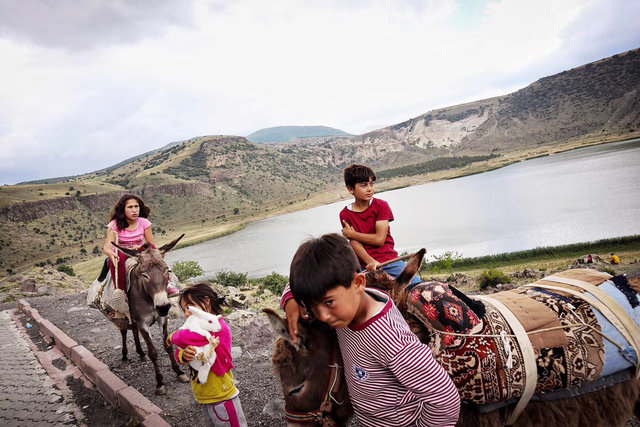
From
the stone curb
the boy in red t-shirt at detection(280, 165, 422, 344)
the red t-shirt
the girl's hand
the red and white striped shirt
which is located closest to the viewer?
the red and white striped shirt

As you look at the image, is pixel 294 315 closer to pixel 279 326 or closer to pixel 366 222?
pixel 279 326

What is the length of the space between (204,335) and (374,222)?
6.96 feet

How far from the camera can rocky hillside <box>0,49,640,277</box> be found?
56.9 m

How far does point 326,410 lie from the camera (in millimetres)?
1608

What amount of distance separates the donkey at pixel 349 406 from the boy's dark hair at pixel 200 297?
1615 millimetres

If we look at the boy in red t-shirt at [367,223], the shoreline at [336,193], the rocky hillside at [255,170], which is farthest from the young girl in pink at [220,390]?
the shoreline at [336,193]

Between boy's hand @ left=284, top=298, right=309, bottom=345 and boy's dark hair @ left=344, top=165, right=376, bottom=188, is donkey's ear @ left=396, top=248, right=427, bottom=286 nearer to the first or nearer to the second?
boy's hand @ left=284, top=298, right=309, bottom=345

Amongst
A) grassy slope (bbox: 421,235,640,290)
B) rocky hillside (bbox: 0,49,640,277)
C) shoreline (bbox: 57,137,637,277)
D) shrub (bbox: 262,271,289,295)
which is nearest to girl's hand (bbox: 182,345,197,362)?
grassy slope (bbox: 421,235,640,290)

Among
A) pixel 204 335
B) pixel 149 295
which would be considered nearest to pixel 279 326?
pixel 204 335

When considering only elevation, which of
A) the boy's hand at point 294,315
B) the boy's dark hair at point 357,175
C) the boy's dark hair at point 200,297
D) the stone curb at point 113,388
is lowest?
the stone curb at point 113,388

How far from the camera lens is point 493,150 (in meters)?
110

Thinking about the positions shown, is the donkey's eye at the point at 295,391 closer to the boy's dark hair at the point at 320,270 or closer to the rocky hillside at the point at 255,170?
the boy's dark hair at the point at 320,270

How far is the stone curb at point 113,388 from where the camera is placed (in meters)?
3.82

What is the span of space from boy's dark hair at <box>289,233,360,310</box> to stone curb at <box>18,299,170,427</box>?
3376 millimetres
